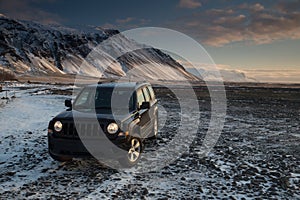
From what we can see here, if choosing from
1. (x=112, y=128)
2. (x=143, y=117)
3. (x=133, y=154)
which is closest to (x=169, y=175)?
(x=133, y=154)

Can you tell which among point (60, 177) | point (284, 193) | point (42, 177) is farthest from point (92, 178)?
point (284, 193)

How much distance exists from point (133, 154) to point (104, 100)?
6.40 ft

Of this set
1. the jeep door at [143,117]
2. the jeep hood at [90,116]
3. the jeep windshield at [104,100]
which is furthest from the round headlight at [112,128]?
the jeep door at [143,117]

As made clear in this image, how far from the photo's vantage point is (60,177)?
20.6 ft

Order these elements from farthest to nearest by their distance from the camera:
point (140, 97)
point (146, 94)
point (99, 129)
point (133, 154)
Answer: point (146, 94) → point (140, 97) → point (133, 154) → point (99, 129)

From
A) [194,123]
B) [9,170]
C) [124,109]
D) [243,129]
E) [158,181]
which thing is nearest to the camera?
[158,181]

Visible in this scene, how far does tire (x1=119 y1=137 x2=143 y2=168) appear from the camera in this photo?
6.65 m

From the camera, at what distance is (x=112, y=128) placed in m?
6.32

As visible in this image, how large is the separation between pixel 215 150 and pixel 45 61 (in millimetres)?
203393

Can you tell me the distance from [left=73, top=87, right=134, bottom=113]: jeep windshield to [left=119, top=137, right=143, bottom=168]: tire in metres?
0.95

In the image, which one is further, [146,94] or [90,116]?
[146,94]

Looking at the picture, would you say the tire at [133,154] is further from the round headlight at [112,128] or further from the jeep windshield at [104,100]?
the jeep windshield at [104,100]

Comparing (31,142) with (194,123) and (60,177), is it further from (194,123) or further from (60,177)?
(194,123)

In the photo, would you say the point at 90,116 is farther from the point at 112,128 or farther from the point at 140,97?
the point at 140,97
